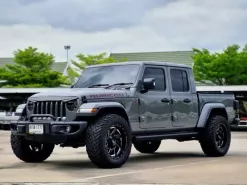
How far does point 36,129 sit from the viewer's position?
9.91 meters

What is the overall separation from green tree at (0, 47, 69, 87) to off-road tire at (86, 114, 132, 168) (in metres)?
39.6

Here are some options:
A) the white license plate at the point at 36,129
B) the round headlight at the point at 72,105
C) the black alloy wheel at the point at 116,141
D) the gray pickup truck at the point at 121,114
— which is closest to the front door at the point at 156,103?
the gray pickup truck at the point at 121,114

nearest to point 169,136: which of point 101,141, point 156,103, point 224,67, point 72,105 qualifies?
point 156,103

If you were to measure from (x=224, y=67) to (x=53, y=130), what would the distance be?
38.9 meters

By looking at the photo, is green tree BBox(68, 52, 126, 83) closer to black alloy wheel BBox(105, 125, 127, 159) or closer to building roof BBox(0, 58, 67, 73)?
building roof BBox(0, 58, 67, 73)

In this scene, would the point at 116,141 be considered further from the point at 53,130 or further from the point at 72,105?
the point at 53,130

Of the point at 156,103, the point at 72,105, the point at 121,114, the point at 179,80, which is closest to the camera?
the point at 72,105

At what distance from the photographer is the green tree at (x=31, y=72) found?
165 feet

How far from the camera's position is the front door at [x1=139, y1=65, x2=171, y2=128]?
10.8m

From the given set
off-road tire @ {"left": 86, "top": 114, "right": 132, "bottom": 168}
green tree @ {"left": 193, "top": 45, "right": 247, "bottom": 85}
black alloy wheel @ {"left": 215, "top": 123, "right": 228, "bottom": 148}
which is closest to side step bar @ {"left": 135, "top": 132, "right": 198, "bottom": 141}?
black alloy wheel @ {"left": 215, "top": 123, "right": 228, "bottom": 148}

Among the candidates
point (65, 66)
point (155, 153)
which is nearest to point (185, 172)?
point (155, 153)

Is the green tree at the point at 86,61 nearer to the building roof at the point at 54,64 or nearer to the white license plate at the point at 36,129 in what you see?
the building roof at the point at 54,64

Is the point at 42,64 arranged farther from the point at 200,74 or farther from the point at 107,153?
the point at 107,153

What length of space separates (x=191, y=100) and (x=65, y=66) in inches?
1903
